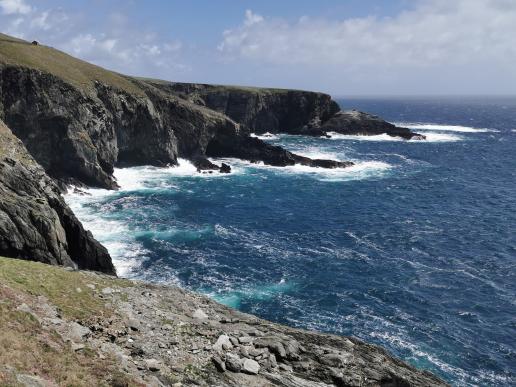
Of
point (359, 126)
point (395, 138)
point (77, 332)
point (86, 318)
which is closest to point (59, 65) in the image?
point (86, 318)

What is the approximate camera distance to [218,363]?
2361 centimetres

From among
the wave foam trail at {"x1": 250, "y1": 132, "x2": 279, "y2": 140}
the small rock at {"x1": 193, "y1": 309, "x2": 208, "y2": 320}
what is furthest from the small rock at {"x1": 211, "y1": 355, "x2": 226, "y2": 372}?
the wave foam trail at {"x1": 250, "y1": 132, "x2": 279, "y2": 140}

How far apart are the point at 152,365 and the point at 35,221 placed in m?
23.6

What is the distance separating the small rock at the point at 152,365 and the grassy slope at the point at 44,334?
1550mm

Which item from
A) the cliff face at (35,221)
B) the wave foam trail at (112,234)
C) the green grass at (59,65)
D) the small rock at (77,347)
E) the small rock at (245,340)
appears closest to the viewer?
the small rock at (77,347)

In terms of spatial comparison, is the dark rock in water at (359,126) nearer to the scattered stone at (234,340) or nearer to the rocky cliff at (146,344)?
the rocky cliff at (146,344)

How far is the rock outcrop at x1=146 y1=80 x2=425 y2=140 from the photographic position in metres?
170

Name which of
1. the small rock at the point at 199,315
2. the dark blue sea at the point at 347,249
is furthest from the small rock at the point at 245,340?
the dark blue sea at the point at 347,249

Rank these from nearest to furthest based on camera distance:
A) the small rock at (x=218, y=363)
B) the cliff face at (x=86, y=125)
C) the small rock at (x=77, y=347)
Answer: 1. the small rock at (x=77, y=347)
2. the small rock at (x=218, y=363)
3. the cliff face at (x=86, y=125)

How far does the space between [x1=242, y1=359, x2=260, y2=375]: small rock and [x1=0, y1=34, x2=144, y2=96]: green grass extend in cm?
7929

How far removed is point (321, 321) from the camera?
140 feet

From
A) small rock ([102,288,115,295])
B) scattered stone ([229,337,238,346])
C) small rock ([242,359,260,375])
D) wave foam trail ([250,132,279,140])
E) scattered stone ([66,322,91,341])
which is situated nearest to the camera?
scattered stone ([66,322,91,341])

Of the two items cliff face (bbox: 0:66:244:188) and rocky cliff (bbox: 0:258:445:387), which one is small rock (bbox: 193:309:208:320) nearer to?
rocky cliff (bbox: 0:258:445:387)

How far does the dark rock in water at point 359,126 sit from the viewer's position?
184 meters
